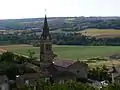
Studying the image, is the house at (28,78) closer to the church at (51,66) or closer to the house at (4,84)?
the house at (4,84)

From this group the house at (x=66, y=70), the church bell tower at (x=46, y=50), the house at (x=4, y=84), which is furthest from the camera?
the church bell tower at (x=46, y=50)

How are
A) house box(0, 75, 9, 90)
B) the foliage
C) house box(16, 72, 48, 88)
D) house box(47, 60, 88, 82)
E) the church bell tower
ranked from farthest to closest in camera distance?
the foliage → the church bell tower → house box(47, 60, 88, 82) → house box(16, 72, 48, 88) → house box(0, 75, 9, 90)

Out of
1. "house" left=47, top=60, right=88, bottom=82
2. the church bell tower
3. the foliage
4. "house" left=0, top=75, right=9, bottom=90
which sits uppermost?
the church bell tower

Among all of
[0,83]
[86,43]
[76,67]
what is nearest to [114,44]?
[86,43]

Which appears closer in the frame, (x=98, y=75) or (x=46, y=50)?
(x=46, y=50)

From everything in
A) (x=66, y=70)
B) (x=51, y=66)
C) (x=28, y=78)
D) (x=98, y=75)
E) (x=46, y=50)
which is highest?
(x=46, y=50)

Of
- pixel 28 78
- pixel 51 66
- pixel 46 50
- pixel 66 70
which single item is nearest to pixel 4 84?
pixel 28 78

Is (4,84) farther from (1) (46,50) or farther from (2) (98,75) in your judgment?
(2) (98,75)

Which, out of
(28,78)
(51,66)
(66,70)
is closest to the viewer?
(28,78)

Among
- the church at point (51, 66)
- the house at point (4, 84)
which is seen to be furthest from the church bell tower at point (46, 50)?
the house at point (4, 84)

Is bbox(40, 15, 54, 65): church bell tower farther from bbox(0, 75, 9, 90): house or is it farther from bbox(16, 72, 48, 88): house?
bbox(0, 75, 9, 90): house

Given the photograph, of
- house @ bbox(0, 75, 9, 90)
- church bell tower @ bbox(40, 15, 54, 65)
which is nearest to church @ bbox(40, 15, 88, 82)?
church bell tower @ bbox(40, 15, 54, 65)
